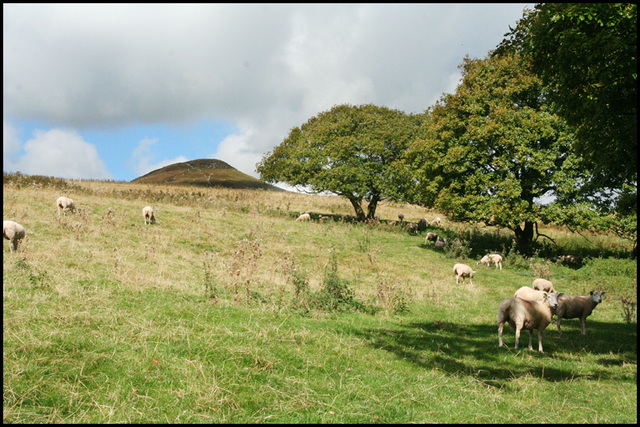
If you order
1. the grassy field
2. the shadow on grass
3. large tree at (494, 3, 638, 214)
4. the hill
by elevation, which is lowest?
the shadow on grass

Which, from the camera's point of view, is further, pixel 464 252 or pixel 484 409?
pixel 464 252

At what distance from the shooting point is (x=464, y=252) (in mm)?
25656

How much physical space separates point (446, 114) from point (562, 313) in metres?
19.4

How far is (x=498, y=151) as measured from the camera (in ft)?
86.5

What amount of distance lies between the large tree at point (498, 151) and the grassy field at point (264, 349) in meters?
8.21

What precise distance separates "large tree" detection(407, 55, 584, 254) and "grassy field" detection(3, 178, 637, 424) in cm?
821

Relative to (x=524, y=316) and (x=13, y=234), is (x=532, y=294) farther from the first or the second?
(x=13, y=234)

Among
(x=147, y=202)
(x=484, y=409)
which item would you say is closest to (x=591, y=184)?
(x=484, y=409)

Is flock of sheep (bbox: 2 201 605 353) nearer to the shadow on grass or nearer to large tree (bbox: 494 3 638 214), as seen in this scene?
the shadow on grass

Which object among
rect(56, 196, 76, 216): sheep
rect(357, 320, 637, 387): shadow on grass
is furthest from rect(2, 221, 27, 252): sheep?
rect(357, 320, 637, 387): shadow on grass

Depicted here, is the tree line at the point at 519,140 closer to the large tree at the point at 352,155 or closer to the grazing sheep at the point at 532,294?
the large tree at the point at 352,155

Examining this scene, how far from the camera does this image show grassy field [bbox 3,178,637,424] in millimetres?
5602

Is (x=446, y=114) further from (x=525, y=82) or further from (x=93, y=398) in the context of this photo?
(x=93, y=398)

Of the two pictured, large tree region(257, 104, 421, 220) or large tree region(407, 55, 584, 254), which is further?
large tree region(257, 104, 421, 220)
